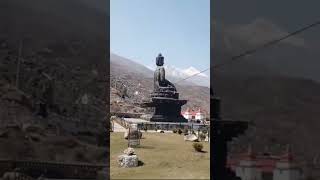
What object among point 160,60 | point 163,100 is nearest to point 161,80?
point 160,60

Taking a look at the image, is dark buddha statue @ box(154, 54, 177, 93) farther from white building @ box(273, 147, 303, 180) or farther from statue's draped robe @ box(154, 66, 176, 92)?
white building @ box(273, 147, 303, 180)

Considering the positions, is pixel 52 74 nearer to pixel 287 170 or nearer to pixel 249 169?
pixel 249 169

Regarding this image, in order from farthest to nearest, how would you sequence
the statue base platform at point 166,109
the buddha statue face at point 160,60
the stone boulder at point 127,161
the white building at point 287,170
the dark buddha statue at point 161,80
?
the dark buddha statue at point 161,80 < the buddha statue face at point 160,60 < the statue base platform at point 166,109 < the stone boulder at point 127,161 < the white building at point 287,170

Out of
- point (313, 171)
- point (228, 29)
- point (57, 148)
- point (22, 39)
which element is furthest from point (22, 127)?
point (313, 171)

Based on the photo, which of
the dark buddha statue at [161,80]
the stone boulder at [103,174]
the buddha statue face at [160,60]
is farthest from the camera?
the dark buddha statue at [161,80]

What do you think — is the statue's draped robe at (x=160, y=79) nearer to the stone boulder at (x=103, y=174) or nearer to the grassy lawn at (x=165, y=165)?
the grassy lawn at (x=165, y=165)

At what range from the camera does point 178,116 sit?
63.0 feet

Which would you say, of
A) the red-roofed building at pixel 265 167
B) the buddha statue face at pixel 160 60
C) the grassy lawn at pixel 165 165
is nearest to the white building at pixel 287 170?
the red-roofed building at pixel 265 167

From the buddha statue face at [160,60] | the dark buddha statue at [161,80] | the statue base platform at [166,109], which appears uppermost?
the buddha statue face at [160,60]

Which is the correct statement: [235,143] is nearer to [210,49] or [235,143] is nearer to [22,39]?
[210,49]

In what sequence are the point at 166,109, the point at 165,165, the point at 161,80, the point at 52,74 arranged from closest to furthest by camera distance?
the point at 52,74 < the point at 165,165 < the point at 166,109 < the point at 161,80

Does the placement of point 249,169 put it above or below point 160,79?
below

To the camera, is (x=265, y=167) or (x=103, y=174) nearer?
(x=265, y=167)

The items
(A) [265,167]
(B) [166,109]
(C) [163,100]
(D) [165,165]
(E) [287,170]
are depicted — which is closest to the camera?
(E) [287,170]
